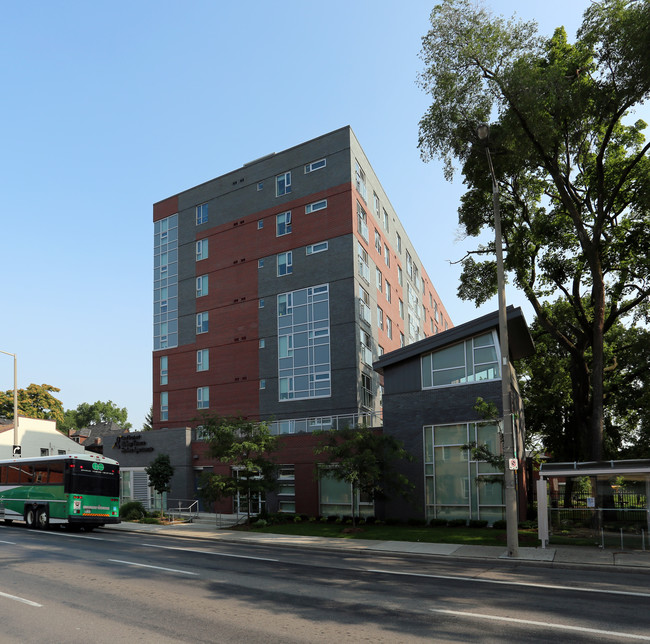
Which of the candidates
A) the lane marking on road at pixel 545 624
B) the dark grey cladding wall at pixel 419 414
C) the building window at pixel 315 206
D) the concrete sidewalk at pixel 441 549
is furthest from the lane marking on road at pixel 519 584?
→ the building window at pixel 315 206

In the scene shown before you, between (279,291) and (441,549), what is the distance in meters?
26.5

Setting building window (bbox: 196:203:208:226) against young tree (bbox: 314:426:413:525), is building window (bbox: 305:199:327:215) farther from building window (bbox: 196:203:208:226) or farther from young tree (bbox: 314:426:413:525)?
young tree (bbox: 314:426:413:525)

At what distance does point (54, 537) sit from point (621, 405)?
34122mm

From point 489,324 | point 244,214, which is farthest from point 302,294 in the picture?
point 489,324

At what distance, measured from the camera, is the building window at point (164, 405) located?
48.8 meters

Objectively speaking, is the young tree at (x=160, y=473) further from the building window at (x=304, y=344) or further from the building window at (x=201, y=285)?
the building window at (x=201, y=285)

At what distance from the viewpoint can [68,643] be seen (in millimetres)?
8242

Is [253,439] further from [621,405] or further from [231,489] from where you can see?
[621,405]

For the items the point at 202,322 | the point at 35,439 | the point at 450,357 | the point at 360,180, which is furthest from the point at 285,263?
the point at 35,439

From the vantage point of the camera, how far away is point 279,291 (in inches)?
1705

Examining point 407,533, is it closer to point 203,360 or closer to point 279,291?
point 279,291

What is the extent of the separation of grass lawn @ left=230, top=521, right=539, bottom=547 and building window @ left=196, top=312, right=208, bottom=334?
850 inches

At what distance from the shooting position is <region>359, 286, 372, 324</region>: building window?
40969mm

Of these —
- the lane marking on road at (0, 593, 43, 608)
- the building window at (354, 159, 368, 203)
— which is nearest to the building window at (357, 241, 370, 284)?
the building window at (354, 159, 368, 203)
